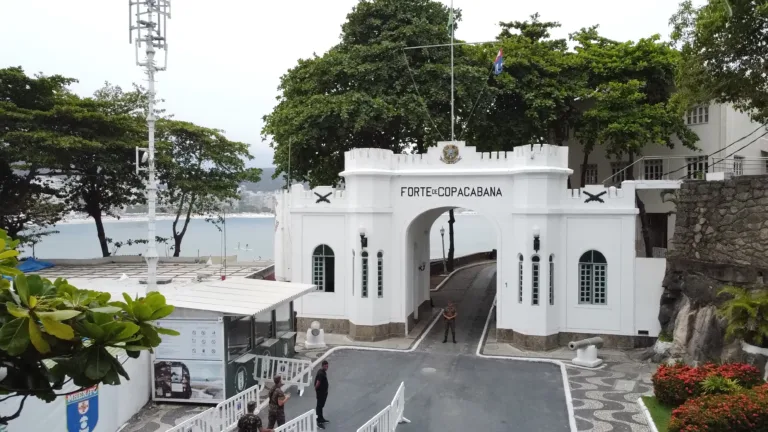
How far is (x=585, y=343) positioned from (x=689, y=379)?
198 inches

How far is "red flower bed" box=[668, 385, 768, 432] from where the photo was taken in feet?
36.1

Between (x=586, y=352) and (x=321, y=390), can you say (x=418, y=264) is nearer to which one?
(x=586, y=352)

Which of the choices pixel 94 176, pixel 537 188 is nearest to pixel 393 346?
pixel 537 188

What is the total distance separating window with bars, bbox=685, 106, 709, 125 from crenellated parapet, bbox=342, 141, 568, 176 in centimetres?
1021

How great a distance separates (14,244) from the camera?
4.72m

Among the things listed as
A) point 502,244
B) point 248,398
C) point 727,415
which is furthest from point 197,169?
point 727,415

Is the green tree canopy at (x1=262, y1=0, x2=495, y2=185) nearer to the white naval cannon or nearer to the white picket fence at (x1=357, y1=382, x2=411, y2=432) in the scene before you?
the white naval cannon

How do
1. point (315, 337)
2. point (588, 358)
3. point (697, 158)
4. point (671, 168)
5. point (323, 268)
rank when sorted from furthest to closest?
point (671, 168), point (697, 158), point (323, 268), point (315, 337), point (588, 358)

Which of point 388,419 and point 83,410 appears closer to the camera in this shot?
point 83,410

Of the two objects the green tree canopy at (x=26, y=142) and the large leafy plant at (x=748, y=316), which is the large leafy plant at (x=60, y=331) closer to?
the large leafy plant at (x=748, y=316)

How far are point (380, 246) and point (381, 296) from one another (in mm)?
1800

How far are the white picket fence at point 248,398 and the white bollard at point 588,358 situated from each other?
332 inches

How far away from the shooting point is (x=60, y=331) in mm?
3736

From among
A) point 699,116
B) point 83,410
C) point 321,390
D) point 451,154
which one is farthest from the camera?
point 699,116
